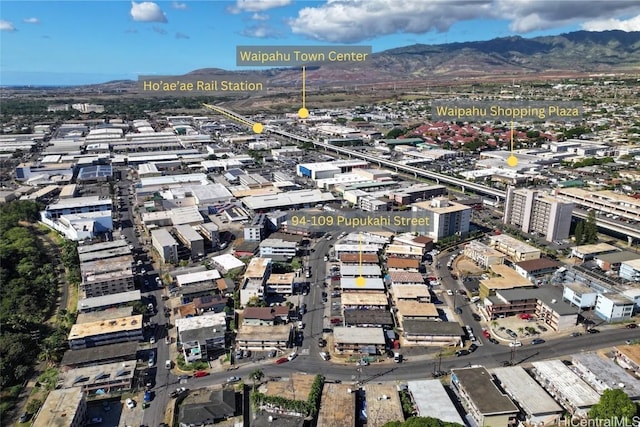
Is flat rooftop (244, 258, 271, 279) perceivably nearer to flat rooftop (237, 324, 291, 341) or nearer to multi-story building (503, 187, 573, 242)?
flat rooftop (237, 324, 291, 341)

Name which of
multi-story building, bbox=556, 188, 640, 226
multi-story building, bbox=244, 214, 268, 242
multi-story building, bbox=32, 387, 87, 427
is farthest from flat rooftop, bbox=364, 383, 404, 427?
multi-story building, bbox=556, 188, 640, 226

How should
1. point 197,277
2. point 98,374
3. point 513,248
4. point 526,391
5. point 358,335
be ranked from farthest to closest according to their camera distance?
point 513,248 < point 197,277 < point 358,335 < point 98,374 < point 526,391

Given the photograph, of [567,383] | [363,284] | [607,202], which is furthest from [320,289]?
[607,202]

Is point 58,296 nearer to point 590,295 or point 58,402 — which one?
point 58,402

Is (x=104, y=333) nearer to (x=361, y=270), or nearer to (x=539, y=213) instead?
(x=361, y=270)

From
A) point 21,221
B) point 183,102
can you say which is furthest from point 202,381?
Answer: point 183,102

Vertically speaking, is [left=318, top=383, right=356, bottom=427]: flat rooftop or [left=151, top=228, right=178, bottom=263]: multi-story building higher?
[left=151, top=228, right=178, bottom=263]: multi-story building

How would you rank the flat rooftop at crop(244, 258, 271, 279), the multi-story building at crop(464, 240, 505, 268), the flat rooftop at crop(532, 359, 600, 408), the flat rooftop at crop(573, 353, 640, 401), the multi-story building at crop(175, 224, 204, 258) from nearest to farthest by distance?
the flat rooftop at crop(532, 359, 600, 408), the flat rooftop at crop(573, 353, 640, 401), the flat rooftop at crop(244, 258, 271, 279), the multi-story building at crop(464, 240, 505, 268), the multi-story building at crop(175, 224, 204, 258)
